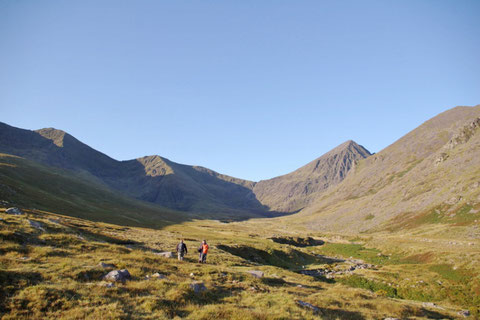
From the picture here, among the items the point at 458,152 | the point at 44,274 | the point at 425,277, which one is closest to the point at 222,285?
the point at 44,274

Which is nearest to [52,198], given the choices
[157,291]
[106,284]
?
[106,284]

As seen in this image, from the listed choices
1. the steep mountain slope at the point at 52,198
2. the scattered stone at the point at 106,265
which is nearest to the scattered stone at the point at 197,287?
the scattered stone at the point at 106,265

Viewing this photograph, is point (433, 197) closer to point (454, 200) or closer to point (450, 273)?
point (454, 200)

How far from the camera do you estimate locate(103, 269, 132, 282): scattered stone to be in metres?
16.7

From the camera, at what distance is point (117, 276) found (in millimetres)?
16859

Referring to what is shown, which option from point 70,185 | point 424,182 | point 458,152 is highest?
point 458,152

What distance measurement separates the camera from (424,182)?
161125 mm

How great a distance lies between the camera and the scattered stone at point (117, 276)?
16.7 m

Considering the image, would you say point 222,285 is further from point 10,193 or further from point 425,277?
point 10,193

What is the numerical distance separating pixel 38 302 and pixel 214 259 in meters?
26.0

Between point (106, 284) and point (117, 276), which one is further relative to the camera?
point (117, 276)

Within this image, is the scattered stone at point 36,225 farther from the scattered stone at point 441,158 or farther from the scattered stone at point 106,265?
the scattered stone at point 441,158

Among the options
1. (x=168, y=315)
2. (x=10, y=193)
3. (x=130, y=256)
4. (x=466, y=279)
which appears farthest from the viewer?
(x=10, y=193)

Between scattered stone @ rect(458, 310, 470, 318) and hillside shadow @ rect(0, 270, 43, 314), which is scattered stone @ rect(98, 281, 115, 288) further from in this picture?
scattered stone @ rect(458, 310, 470, 318)
